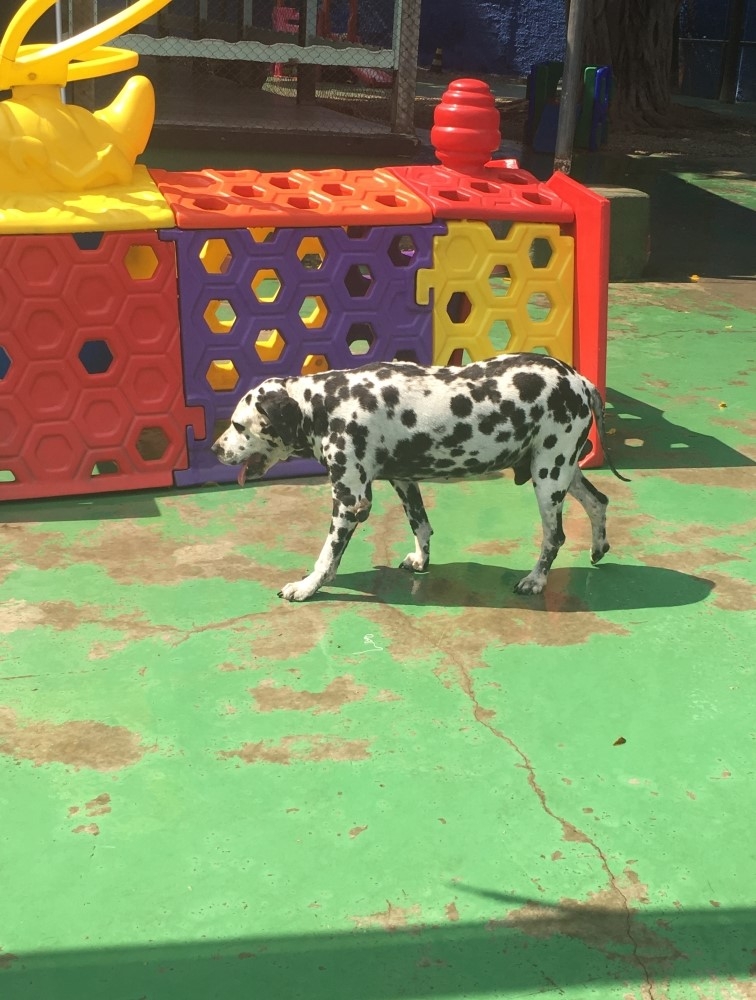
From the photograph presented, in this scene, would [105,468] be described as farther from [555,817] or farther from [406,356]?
[555,817]

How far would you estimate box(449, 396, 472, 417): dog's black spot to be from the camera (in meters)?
5.34

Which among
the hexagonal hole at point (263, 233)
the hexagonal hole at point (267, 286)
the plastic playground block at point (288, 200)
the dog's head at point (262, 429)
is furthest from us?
the hexagonal hole at point (267, 286)

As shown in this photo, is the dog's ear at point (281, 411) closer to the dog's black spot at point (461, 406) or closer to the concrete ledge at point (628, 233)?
the dog's black spot at point (461, 406)

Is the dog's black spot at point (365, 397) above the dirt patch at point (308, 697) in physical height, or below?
above

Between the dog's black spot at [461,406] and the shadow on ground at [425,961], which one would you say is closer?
the shadow on ground at [425,961]

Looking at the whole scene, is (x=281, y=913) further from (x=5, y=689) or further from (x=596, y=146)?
(x=596, y=146)

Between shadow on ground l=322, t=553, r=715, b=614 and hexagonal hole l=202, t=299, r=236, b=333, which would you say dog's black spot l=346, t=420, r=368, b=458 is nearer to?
shadow on ground l=322, t=553, r=715, b=614

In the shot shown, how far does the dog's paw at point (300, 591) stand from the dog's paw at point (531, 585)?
955 mm

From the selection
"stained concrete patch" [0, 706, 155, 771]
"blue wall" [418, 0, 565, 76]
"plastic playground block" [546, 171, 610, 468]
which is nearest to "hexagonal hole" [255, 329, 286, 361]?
"plastic playground block" [546, 171, 610, 468]

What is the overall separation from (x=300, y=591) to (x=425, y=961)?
7.53 feet

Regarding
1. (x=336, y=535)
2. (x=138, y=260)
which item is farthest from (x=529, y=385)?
(x=138, y=260)

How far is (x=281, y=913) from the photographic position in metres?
3.54

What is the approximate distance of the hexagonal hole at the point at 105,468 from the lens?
686cm

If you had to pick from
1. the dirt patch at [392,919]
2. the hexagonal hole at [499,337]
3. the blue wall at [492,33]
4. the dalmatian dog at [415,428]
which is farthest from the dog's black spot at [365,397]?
the blue wall at [492,33]
